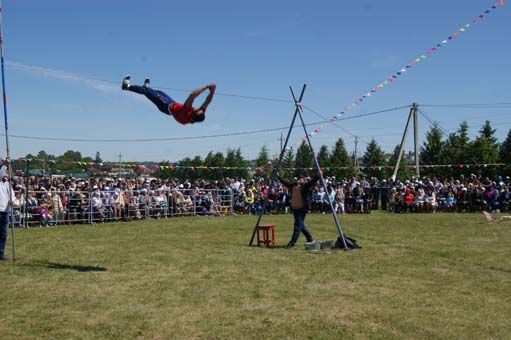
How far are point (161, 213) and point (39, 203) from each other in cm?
521

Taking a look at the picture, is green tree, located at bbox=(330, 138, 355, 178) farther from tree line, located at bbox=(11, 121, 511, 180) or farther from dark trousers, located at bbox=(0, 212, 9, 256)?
dark trousers, located at bbox=(0, 212, 9, 256)

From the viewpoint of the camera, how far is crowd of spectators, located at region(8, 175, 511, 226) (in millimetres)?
18594

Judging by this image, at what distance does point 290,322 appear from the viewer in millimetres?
5785

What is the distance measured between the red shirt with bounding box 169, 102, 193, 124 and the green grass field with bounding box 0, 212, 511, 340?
2.67 m

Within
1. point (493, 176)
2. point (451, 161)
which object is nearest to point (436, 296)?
point (493, 176)

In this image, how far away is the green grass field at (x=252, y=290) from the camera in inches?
219

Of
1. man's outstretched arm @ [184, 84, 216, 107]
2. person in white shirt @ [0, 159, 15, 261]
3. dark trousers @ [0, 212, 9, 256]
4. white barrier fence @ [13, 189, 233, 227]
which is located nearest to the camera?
man's outstretched arm @ [184, 84, 216, 107]

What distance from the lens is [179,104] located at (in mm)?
9133

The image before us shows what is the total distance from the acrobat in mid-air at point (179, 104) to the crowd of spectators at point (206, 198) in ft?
31.3

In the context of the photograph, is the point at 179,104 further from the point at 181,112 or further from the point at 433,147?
the point at 433,147

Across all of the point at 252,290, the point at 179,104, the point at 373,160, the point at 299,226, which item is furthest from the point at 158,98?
the point at 373,160

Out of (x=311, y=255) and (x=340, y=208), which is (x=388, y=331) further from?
(x=340, y=208)

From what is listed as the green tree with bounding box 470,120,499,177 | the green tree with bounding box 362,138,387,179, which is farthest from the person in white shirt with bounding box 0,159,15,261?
the green tree with bounding box 362,138,387,179

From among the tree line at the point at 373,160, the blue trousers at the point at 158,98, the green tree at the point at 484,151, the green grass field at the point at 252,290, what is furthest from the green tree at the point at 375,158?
the blue trousers at the point at 158,98
